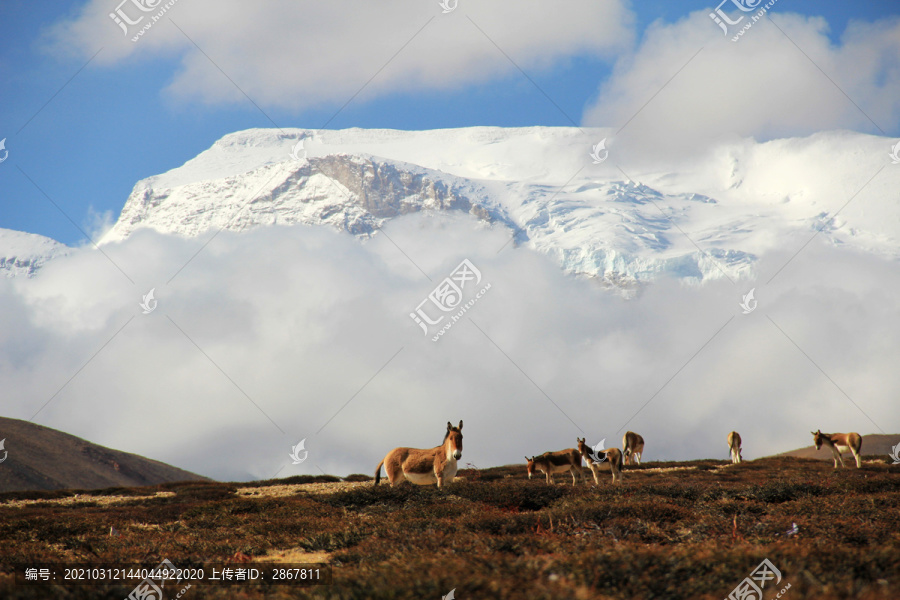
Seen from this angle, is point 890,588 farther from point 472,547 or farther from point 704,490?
point 704,490

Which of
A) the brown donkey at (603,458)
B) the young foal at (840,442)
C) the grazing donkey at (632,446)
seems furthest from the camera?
the grazing donkey at (632,446)

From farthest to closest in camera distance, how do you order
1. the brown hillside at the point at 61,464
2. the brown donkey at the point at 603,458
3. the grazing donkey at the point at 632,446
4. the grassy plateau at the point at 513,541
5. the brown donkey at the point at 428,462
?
the brown hillside at the point at 61,464, the grazing donkey at the point at 632,446, the brown donkey at the point at 603,458, the brown donkey at the point at 428,462, the grassy plateau at the point at 513,541

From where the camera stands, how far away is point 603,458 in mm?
25500

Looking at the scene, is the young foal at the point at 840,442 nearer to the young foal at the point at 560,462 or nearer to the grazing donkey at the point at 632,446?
the grazing donkey at the point at 632,446

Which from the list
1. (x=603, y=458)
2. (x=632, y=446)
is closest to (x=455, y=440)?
(x=603, y=458)

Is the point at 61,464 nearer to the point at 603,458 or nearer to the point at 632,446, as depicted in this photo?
the point at 632,446

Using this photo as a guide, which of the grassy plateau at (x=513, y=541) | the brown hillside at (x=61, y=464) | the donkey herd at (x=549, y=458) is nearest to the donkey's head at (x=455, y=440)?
the donkey herd at (x=549, y=458)

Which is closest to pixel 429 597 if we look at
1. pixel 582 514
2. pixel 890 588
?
pixel 890 588

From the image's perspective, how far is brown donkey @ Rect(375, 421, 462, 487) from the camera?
17375 mm

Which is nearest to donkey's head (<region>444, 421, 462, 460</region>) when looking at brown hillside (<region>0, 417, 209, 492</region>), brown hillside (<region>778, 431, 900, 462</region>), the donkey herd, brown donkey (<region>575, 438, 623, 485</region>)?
the donkey herd

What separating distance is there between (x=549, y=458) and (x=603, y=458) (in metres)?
2.36

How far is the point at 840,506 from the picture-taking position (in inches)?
→ 514

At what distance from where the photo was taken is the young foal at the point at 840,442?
29969 millimetres

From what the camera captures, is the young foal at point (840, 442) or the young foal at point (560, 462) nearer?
the young foal at point (560, 462)
